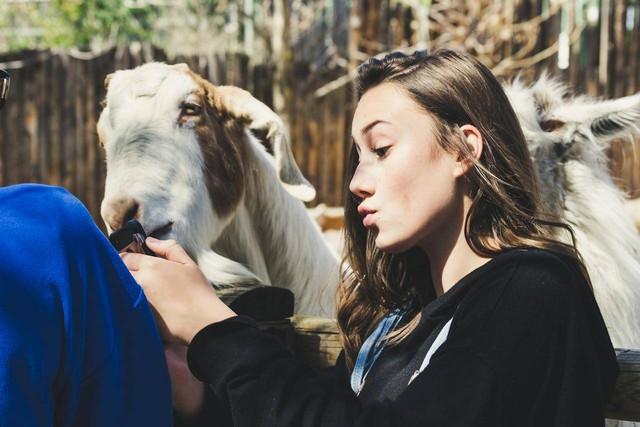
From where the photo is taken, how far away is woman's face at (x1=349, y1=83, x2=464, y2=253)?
5.51ft

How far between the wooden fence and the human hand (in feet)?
26.6

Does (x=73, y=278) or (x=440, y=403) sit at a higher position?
(x=73, y=278)

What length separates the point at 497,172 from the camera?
173 centimetres

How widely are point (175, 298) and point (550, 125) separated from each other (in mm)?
2497

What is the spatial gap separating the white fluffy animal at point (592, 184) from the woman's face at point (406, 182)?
1.47 meters

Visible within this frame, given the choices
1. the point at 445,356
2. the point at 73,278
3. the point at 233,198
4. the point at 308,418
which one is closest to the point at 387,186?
the point at 445,356

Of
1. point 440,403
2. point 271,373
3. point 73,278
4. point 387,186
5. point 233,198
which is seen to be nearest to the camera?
point 73,278

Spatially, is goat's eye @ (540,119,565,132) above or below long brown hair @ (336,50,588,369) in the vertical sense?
below

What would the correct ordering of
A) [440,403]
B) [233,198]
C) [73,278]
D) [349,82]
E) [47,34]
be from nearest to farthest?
[73,278], [440,403], [233,198], [349,82], [47,34]

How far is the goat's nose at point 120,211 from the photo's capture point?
9.83ft

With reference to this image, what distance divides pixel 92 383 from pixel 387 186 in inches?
29.3

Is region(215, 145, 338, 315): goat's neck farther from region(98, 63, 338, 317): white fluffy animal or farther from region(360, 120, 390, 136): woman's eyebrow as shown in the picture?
region(360, 120, 390, 136): woman's eyebrow

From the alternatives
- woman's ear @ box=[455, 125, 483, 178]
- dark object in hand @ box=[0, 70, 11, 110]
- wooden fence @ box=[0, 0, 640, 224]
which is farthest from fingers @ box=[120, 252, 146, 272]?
wooden fence @ box=[0, 0, 640, 224]

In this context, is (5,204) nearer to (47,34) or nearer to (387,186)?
(387,186)
